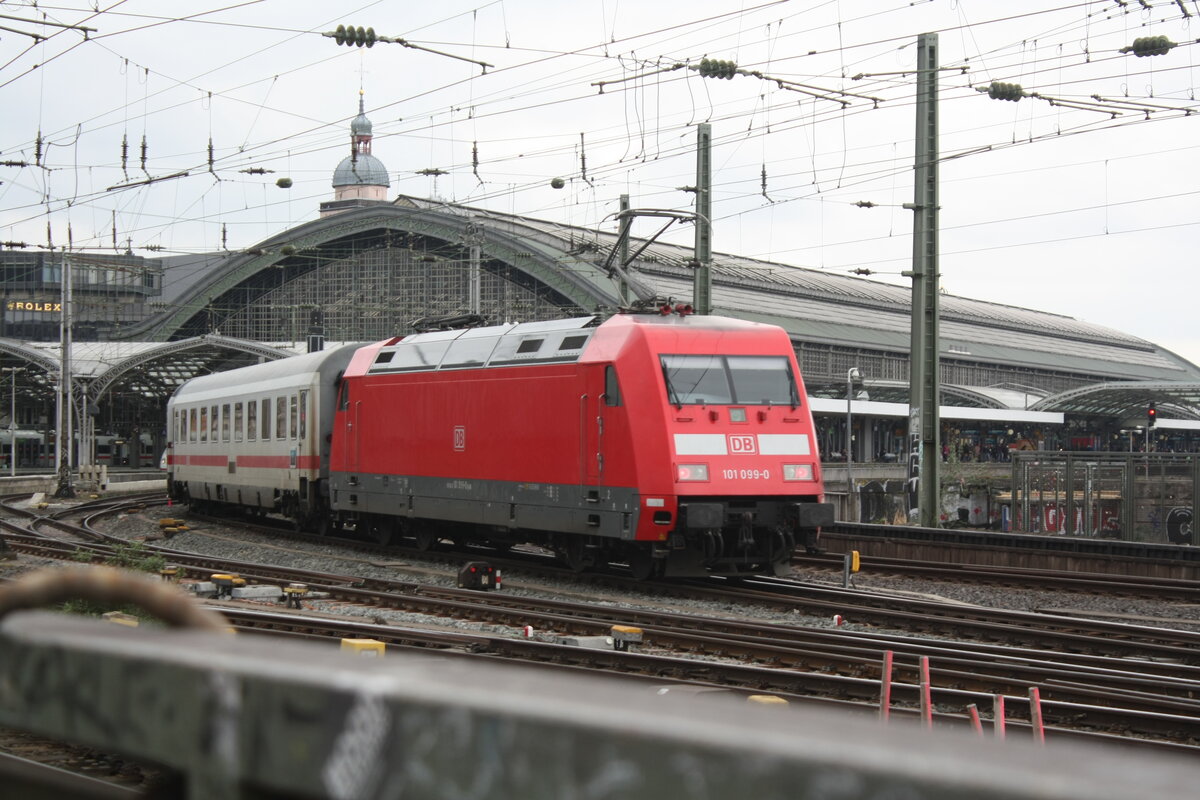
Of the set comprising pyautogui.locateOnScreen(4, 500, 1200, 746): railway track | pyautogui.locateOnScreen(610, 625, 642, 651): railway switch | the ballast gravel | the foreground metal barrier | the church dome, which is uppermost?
the church dome

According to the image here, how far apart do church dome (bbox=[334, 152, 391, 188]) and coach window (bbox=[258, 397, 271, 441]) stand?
83133mm

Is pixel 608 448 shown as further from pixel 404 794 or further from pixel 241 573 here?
pixel 404 794

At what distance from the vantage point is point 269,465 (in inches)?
1091

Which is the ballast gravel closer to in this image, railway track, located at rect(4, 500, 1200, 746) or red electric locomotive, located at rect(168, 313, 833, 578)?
railway track, located at rect(4, 500, 1200, 746)

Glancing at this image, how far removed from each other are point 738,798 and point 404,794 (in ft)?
1.56

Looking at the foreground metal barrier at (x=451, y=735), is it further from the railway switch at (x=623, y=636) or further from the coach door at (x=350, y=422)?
the coach door at (x=350, y=422)

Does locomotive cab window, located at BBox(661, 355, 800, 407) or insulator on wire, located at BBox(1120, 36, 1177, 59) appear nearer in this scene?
locomotive cab window, located at BBox(661, 355, 800, 407)

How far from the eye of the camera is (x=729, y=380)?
17.3 meters

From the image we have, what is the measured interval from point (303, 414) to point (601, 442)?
1043 cm

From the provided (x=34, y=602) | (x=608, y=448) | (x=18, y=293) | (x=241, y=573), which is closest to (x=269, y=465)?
(x=241, y=573)

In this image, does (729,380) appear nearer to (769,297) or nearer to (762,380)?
(762,380)

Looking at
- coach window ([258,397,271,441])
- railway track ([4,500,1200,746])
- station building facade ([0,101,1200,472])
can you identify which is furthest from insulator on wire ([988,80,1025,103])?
station building facade ([0,101,1200,472])

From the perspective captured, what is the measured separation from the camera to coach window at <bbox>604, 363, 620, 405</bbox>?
658 inches

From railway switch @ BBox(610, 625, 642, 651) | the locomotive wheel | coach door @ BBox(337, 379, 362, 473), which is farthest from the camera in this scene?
coach door @ BBox(337, 379, 362, 473)
